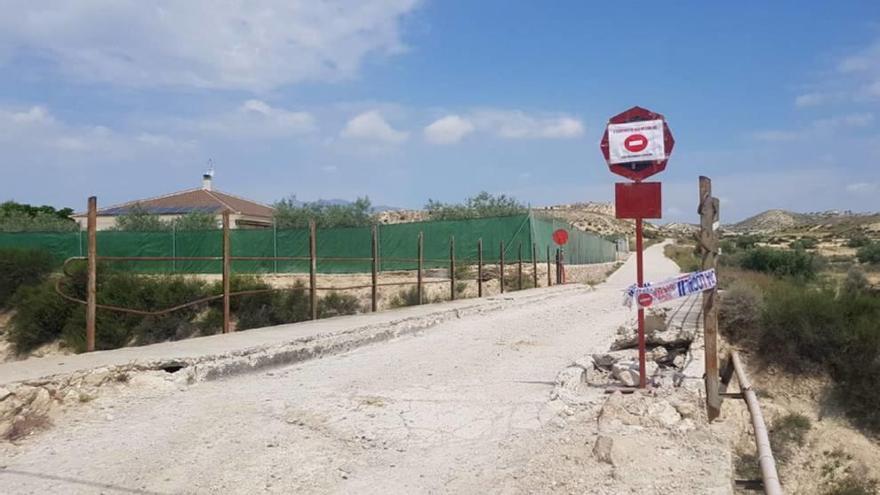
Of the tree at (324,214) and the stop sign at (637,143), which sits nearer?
the stop sign at (637,143)

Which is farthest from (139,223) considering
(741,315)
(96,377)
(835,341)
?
(835,341)

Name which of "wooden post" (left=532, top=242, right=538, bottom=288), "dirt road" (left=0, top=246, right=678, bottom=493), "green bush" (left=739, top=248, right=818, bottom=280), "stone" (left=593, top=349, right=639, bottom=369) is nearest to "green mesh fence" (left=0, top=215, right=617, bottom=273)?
"wooden post" (left=532, top=242, right=538, bottom=288)

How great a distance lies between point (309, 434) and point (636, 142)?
4153 millimetres

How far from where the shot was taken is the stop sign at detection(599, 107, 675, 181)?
7223 millimetres

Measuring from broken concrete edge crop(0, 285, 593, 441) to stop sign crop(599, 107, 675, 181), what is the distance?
4.97 meters

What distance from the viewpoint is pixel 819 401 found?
1115 centimetres

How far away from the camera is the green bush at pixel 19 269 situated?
2376 centimetres

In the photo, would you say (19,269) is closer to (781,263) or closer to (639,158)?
(639,158)

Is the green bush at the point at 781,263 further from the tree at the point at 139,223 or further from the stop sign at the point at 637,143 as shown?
the tree at the point at 139,223

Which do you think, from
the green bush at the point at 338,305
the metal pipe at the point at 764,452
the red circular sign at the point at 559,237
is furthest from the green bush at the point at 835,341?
the red circular sign at the point at 559,237

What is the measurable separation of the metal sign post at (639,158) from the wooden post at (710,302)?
0.50 meters

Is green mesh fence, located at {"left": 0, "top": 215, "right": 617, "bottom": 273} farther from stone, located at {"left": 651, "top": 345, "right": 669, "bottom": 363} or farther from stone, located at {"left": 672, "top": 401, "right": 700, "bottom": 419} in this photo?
stone, located at {"left": 672, "top": 401, "right": 700, "bottom": 419}

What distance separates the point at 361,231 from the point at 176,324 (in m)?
11.8

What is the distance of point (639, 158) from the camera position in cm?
726
